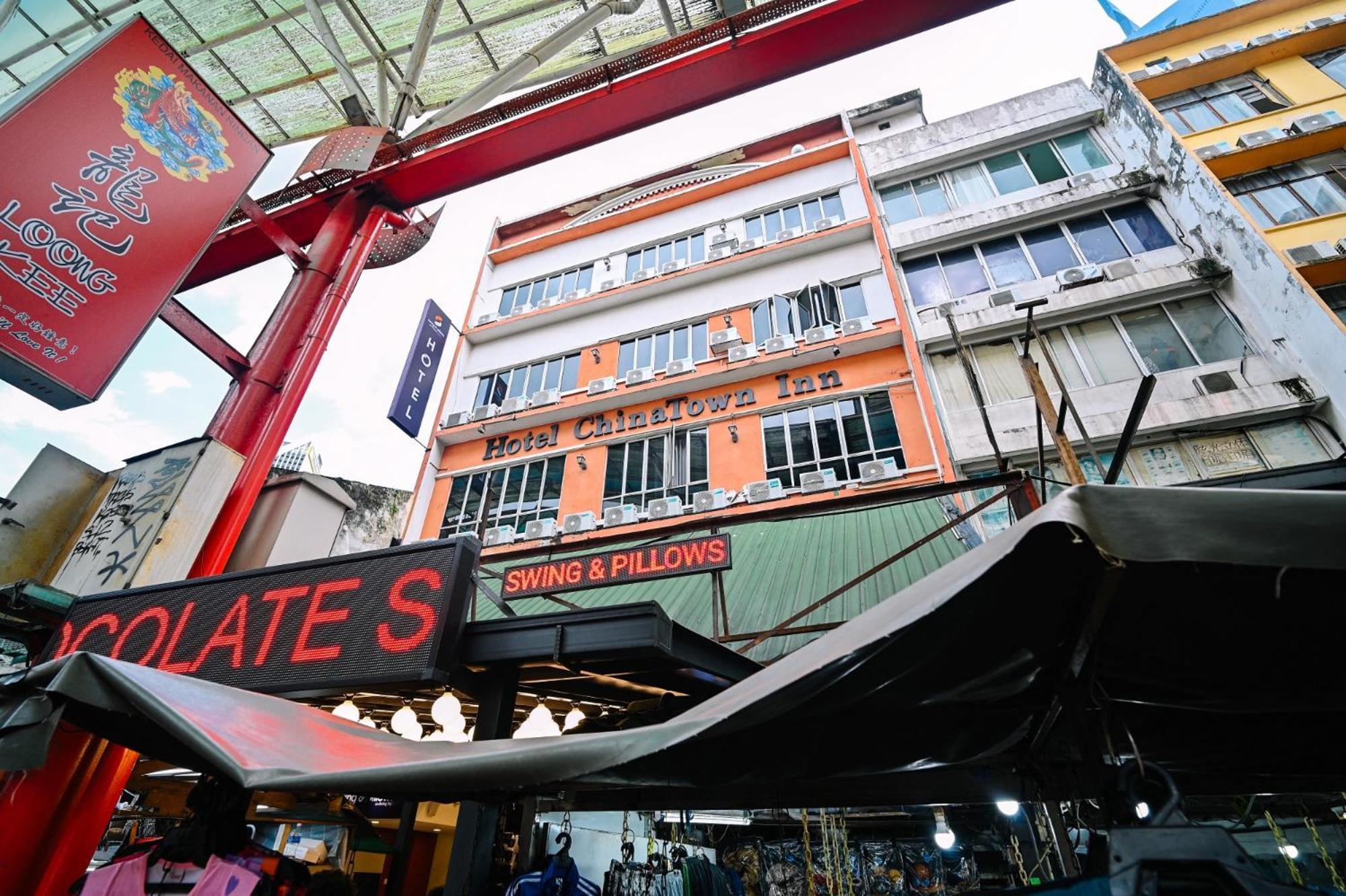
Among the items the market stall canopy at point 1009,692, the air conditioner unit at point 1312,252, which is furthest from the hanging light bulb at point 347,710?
the air conditioner unit at point 1312,252

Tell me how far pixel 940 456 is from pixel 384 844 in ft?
40.1

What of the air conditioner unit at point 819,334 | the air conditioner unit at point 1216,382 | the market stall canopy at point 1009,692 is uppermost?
the air conditioner unit at point 819,334

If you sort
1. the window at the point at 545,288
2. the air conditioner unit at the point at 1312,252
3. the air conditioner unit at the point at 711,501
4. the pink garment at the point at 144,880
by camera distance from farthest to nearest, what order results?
the window at the point at 545,288, the air conditioner unit at the point at 711,501, the air conditioner unit at the point at 1312,252, the pink garment at the point at 144,880

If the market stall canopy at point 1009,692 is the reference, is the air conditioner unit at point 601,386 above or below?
above

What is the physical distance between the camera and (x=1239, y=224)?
1063cm

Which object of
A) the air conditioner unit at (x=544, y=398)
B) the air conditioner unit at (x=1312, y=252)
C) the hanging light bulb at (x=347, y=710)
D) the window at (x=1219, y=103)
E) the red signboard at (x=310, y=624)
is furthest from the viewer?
the air conditioner unit at (x=544, y=398)

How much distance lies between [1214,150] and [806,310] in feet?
28.4

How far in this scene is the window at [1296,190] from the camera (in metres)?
11.4

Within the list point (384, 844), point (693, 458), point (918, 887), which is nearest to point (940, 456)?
point (693, 458)

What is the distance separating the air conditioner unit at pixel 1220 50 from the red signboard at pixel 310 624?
18.6 m

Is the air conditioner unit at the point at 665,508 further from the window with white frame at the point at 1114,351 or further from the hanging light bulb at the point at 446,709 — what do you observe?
the hanging light bulb at the point at 446,709

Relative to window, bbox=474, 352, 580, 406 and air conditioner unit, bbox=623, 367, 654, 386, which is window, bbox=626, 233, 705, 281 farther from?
air conditioner unit, bbox=623, 367, 654, 386

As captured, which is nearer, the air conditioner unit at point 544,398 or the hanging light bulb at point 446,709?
the hanging light bulb at point 446,709

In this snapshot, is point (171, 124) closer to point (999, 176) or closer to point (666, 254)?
point (666, 254)
